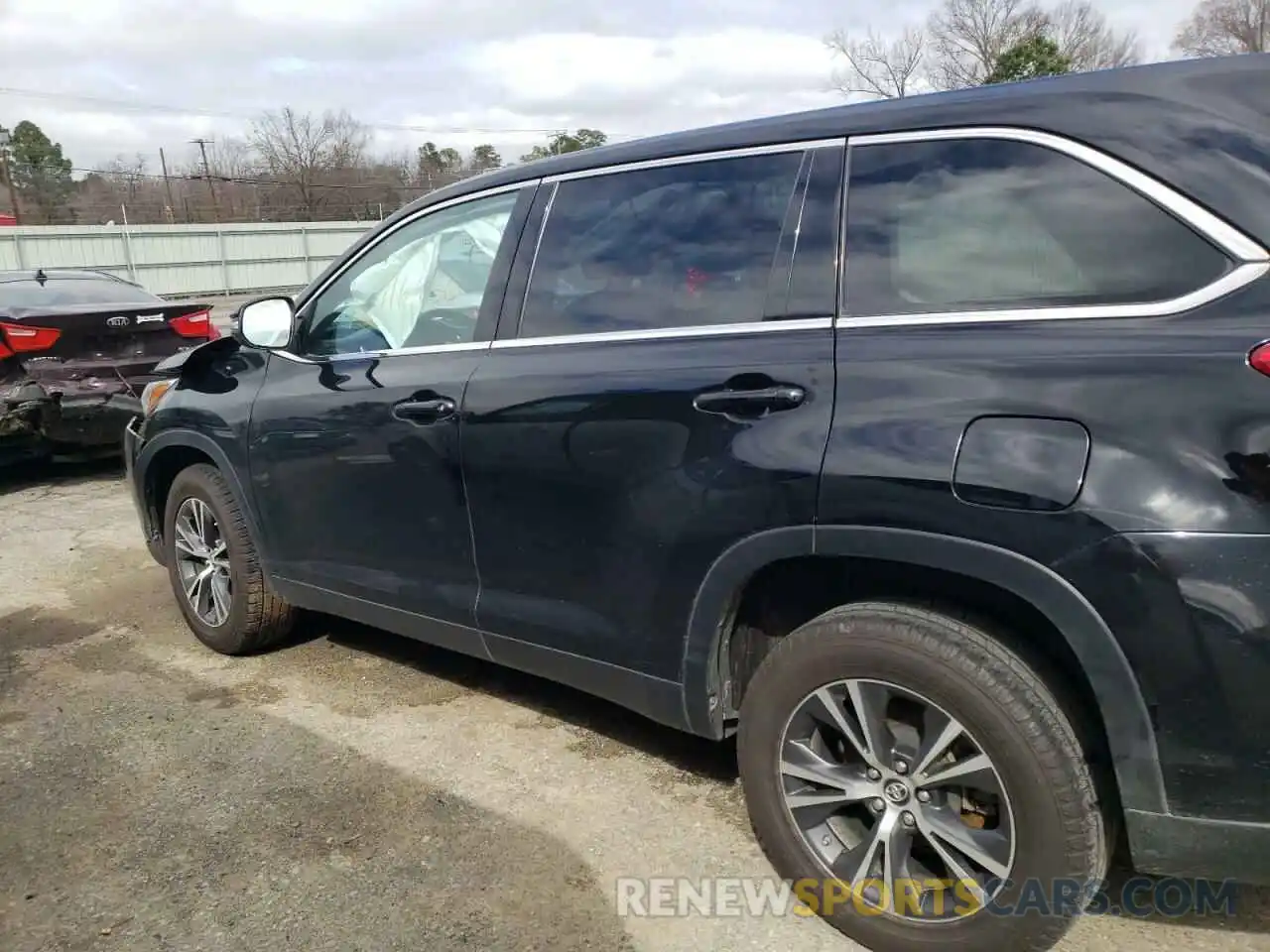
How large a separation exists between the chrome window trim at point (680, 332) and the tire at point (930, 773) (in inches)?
26.9

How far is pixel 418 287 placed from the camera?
146 inches

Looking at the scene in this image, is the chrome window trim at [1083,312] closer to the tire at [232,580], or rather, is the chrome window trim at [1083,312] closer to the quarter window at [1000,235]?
the quarter window at [1000,235]

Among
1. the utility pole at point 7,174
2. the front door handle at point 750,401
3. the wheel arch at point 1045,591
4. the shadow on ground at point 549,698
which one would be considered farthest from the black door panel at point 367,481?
the utility pole at point 7,174

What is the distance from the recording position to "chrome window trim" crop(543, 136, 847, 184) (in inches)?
104

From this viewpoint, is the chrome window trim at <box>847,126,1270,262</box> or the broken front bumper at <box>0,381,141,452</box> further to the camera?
the broken front bumper at <box>0,381,141,452</box>

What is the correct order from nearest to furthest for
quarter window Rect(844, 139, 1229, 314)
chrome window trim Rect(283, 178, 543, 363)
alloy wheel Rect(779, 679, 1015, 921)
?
quarter window Rect(844, 139, 1229, 314) → alloy wheel Rect(779, 679, 1015, 921) → chrome window trim Rect(283, 178, 543, 363)

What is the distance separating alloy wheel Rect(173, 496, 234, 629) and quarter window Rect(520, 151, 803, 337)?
2009mm

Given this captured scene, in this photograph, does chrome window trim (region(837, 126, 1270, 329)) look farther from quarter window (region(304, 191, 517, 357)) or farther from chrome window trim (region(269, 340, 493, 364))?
quarter window (region(304, 191, 517, 357))

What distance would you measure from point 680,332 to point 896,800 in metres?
1.27

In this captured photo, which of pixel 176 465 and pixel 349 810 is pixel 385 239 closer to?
pixel 176 465

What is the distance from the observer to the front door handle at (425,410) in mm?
3252

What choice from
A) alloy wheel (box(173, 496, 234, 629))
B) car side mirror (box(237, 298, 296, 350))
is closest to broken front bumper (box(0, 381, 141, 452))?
alloy wheel (box(173, 496, 234, 629))

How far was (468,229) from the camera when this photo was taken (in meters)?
3.55

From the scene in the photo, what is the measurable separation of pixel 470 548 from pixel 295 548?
104cm
